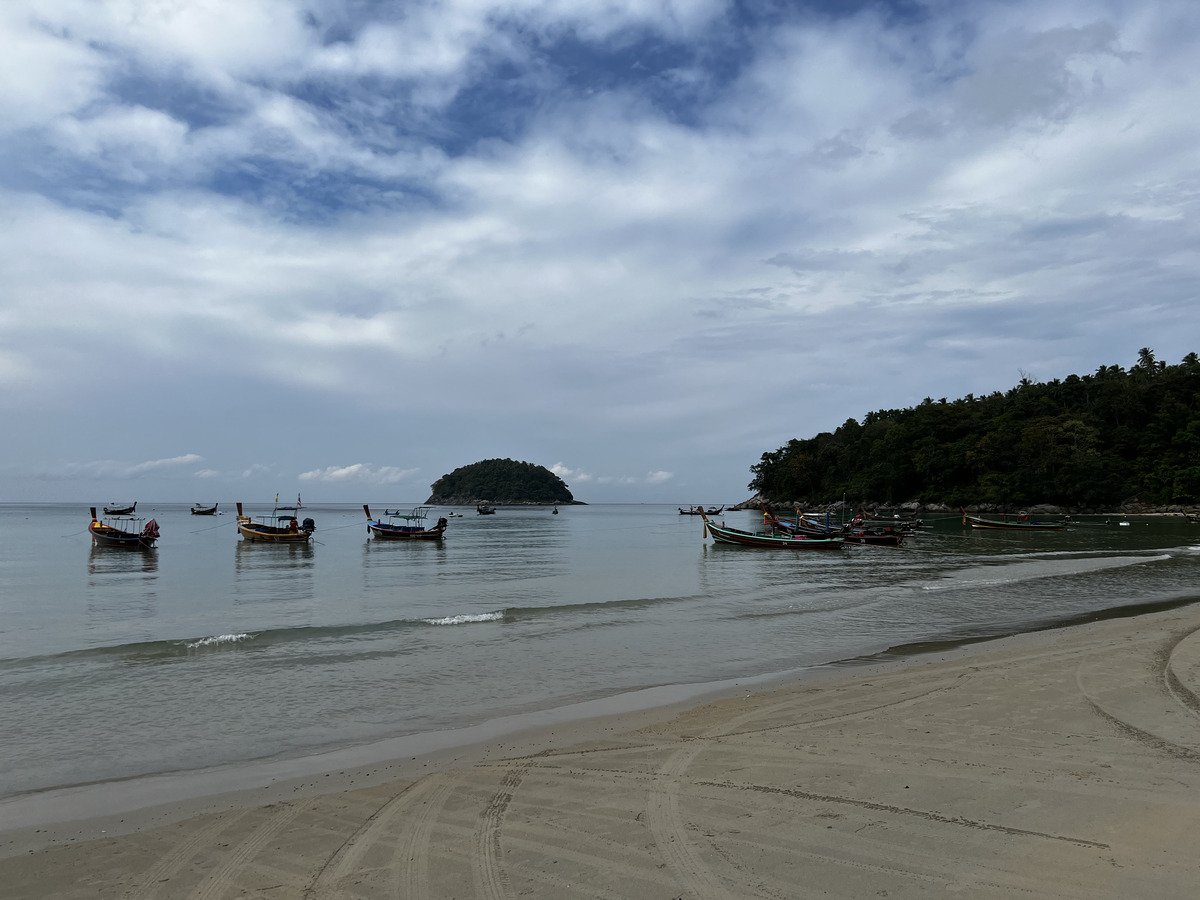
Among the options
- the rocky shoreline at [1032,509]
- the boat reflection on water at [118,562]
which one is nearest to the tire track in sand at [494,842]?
the boat reflection on water at [118,562]

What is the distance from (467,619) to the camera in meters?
18.9

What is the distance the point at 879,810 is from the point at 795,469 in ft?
468

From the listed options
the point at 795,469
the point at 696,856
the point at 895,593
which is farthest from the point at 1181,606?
the point at 795,469

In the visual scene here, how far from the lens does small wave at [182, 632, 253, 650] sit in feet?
51.2

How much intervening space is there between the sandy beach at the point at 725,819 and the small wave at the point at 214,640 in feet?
33.2

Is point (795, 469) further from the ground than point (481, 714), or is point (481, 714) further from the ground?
point (795, 469)

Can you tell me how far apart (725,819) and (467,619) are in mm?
14401

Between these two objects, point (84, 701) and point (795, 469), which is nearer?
point (84, 701)

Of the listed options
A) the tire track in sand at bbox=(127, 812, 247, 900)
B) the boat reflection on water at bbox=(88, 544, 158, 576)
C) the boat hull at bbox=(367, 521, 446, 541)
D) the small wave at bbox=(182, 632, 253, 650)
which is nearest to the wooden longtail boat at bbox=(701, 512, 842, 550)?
the boat hull at bbox=(367, 521, 446, 541)

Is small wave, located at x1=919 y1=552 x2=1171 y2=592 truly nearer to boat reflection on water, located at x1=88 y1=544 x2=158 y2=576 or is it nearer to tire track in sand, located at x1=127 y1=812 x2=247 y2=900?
tire track in sand, located at x1=127 y1=812 x2=247 y2=900

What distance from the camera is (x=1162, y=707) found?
320 inches

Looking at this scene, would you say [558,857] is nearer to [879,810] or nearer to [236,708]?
[879,810]

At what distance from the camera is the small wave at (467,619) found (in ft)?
60.7

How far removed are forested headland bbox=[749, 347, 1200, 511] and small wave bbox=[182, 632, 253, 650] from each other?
106m
